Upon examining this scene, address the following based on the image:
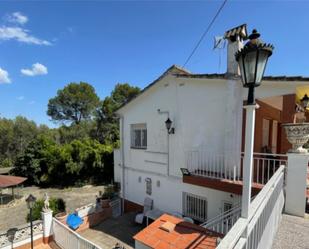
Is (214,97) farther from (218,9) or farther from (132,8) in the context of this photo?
(132,8)

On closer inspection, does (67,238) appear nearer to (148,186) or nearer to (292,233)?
(148,186)

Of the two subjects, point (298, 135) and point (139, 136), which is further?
point (139, 136)

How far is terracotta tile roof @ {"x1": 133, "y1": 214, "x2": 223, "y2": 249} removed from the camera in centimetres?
570

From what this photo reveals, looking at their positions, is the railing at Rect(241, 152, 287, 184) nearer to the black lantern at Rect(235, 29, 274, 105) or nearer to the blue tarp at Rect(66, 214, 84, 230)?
the black lantern at Rect(235, 29, 274, 105)

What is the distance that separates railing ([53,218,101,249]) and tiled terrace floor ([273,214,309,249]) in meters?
6.21

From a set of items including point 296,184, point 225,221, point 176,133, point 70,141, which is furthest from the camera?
point 70,141

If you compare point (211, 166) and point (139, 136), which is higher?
point (139, 136)

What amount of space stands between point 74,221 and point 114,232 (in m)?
2.07

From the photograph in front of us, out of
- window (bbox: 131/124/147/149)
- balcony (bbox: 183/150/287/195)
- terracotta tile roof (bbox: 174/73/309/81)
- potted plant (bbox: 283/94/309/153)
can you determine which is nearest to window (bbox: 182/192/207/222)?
balcony (bbox: 183/150/287/195)

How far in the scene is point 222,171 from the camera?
25.2 ft

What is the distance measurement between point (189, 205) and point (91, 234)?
5.24 m

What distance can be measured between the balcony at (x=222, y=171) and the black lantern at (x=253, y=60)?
4581 mm

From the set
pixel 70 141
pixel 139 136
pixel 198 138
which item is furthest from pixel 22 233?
pixel 70 141

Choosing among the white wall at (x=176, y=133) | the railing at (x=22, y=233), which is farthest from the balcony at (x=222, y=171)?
the railing at (x=22, y=233)
